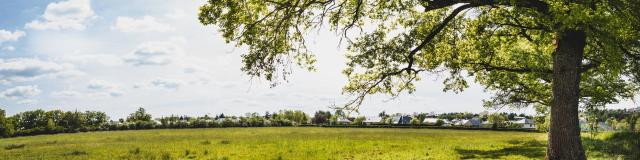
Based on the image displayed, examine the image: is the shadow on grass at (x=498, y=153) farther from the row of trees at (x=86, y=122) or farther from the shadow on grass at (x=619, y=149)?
the row of trees at (x=86, y=122)

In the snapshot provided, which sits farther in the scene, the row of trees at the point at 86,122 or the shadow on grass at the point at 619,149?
the row of trees at the point at 86,122

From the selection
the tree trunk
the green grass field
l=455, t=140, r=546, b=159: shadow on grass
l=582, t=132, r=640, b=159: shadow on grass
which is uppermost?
the tree trunk

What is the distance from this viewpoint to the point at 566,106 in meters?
16.8

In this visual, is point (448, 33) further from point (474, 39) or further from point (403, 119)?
point (403, 119)

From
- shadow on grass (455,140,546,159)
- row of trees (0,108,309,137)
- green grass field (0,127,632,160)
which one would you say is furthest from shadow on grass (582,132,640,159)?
row of trees (0,108,309,137)

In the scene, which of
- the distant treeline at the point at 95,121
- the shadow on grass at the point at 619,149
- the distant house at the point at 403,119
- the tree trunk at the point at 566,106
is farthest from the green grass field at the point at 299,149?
the distant house at the point at 403,119

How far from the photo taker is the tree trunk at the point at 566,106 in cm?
1677

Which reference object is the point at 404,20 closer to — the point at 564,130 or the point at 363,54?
the point at 363,54

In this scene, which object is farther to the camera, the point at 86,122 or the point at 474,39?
the point at 86,122

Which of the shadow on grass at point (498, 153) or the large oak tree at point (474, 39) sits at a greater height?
the large oak tree at point (474, 39)

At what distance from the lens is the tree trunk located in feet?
55.0

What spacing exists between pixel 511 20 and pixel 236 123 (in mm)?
112774

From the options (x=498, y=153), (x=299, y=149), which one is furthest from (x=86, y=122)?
(x=498, y=153)

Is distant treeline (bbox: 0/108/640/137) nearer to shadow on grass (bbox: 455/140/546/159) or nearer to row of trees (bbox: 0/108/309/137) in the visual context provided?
row of trees (bbox: 0/108/309/137)
